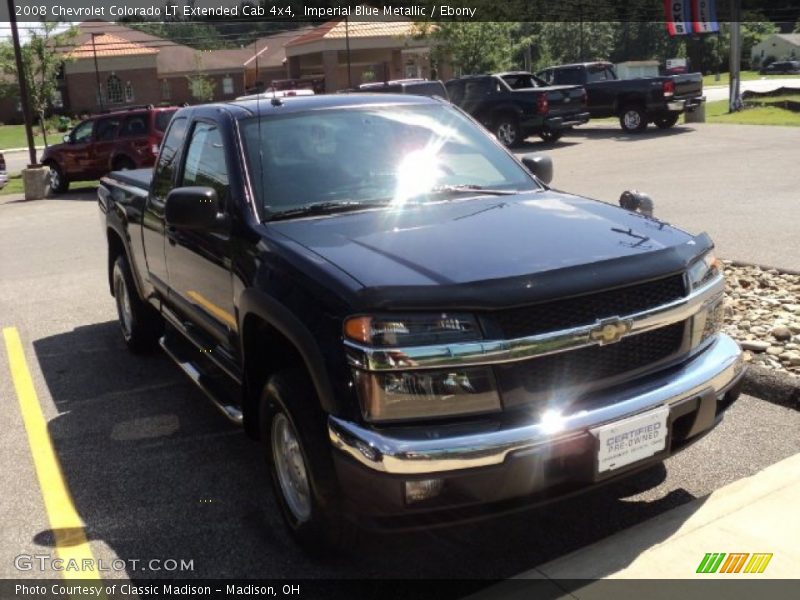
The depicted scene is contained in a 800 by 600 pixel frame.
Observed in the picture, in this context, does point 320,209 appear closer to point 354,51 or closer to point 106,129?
point 106,129

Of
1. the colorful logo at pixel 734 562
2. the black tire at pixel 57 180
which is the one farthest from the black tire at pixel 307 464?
the black tire at pixel 57 180

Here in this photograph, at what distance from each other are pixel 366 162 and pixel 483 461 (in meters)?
2.01

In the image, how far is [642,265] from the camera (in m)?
3.30

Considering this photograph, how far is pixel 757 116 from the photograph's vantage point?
2567cm

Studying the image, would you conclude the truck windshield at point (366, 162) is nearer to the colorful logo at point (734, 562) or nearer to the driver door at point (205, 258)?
the driver door at point (205, 258)

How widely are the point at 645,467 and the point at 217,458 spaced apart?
242 cm

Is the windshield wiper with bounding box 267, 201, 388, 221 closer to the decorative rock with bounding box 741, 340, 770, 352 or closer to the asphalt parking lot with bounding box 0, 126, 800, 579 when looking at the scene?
the asphalt parking lot with bounding box 0, 126, 800, 579

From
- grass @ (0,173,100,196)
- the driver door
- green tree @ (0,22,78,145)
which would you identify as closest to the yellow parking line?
the driver door

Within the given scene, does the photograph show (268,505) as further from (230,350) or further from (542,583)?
(542,583)

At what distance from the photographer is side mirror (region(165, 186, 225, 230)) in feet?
13.1

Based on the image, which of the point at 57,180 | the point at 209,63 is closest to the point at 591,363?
the point at 57,180

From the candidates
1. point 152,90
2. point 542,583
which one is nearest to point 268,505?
point 542,583

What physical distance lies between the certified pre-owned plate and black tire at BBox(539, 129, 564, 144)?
19428 mm

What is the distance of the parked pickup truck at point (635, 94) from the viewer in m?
22.2
